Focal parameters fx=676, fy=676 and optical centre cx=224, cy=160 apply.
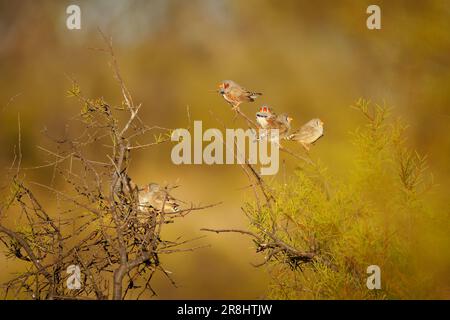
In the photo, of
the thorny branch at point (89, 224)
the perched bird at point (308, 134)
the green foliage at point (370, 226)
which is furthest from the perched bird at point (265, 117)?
the green foliage at point (370, 226)

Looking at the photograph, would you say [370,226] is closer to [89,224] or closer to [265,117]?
[89,224]

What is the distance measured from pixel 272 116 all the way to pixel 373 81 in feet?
7.96

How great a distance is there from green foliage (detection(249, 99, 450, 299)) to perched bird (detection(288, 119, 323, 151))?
194cm

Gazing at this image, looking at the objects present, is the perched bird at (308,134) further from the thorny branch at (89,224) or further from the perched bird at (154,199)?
the thorny branch at (89,224)

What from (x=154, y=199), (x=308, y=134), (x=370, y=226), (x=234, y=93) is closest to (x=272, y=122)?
(x=308, y=134)

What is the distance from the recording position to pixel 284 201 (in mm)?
2812

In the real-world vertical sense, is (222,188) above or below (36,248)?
above

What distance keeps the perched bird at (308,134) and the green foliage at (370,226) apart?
1942mm

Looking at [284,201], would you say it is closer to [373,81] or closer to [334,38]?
[373,81]

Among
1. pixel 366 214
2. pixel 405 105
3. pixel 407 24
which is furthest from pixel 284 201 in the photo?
pixel 407 24

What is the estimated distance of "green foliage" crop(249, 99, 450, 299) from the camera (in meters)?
2.27

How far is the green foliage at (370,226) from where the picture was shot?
2.27m

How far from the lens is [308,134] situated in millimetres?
4797
